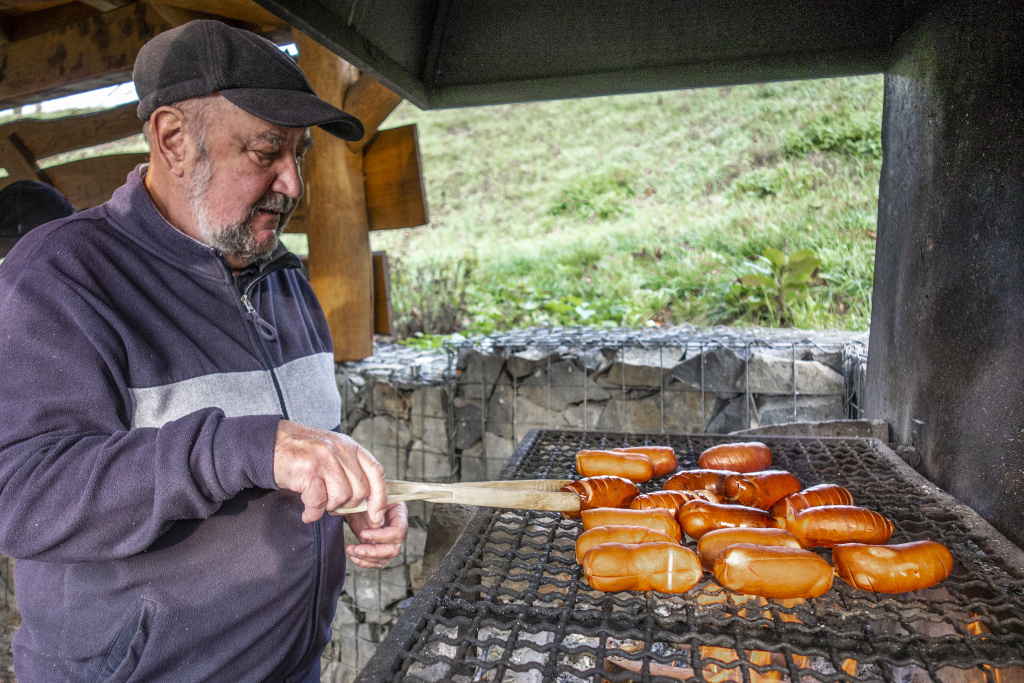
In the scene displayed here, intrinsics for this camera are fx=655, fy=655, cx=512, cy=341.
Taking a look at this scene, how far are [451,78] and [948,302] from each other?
236 centimetres

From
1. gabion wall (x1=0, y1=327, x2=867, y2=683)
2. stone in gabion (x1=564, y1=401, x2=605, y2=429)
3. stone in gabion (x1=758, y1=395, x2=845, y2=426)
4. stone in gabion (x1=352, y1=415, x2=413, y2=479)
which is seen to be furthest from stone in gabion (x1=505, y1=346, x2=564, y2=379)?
stone in gabion (x1=758, y1=395, x2=845, y2=426)

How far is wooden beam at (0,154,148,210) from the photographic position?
462 cm

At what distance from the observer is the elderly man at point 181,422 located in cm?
157

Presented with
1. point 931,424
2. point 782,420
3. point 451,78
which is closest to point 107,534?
point 451,78

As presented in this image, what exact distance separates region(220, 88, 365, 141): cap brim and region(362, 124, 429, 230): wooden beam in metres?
2.37

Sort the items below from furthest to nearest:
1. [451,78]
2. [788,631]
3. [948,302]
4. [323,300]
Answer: [323,300], [451,78], [948,302], [788,631]

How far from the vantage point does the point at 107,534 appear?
1602mm

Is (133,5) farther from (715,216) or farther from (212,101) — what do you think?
(715,216)

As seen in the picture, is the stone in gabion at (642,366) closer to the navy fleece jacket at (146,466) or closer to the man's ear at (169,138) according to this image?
the navy fleece jacket at (146,466)

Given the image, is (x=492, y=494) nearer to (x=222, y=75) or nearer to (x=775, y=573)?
(x=775, y=573)

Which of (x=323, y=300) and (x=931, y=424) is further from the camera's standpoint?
(x=323, y=300)

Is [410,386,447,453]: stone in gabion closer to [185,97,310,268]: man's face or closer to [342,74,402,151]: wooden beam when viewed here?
[342,74,402,151]: wooden beam

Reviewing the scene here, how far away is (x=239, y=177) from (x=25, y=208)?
282 centimetres

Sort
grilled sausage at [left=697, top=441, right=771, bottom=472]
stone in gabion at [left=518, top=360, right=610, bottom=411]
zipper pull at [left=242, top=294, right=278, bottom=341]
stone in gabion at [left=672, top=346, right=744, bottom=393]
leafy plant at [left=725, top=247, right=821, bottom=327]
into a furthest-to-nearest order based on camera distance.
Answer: leafy plant at [left=725, top=247, right=821, bottom=327] → stone in gabion at [left=518, top=360, right=610, bottom=411] → stone in gabion at [left=672, top=346, right=744, bottom=393] → grilled sausage at [left=697, top=441, right=771, bottom=472] → zipper pull at [left=242, top=294, right=278, bottom=341]
